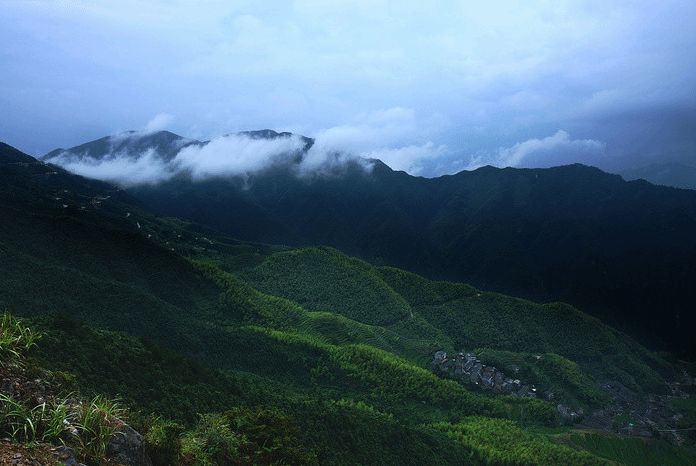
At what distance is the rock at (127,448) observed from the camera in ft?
35.6

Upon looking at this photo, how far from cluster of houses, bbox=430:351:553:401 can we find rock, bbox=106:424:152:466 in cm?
8471

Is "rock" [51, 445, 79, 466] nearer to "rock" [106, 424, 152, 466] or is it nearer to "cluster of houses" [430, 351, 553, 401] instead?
"rock" [106, 424, 152, 466]

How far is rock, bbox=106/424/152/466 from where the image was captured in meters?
10.8

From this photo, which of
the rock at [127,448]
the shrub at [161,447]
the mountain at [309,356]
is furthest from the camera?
the mountain at [309,356]

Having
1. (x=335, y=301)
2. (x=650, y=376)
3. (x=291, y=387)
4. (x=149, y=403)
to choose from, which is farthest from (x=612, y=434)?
(x=149, y=403)

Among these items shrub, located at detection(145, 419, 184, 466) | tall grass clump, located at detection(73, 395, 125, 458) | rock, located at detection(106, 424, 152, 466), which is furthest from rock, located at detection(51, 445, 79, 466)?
shrub, located at detection(145, 419, 184, 466)

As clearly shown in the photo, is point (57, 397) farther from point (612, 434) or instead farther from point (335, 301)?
point (335, 301)

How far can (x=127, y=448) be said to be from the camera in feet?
37.0

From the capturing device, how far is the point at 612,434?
73.4 metres

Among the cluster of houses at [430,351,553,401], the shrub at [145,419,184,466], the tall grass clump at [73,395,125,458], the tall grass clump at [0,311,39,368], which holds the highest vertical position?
the tall grass clump at [0,311,39,368]

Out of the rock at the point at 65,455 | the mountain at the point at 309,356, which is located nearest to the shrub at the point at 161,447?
the mountain at the point at 309,356

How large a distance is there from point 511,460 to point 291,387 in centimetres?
3231

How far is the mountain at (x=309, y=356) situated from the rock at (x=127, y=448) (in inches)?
21.6

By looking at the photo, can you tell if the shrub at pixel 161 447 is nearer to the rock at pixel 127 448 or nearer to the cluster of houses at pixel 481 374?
the rock at pixel 127 448
